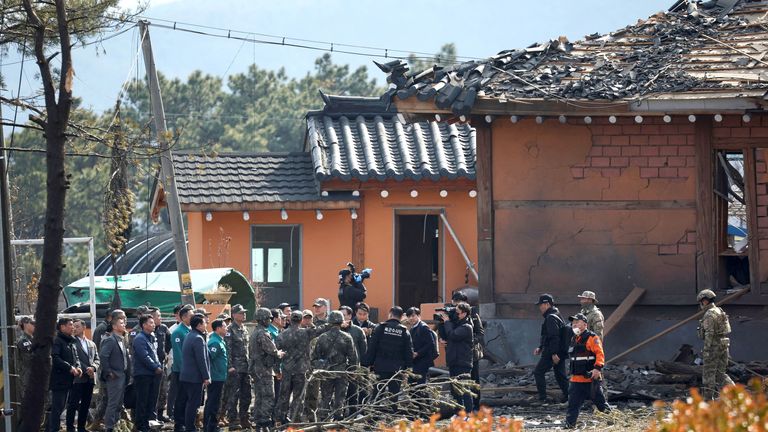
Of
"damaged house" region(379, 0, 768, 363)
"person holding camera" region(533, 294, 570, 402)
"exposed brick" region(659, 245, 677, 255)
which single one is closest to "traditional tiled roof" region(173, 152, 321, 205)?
"damaged house" region(379, 0, 768, 363)

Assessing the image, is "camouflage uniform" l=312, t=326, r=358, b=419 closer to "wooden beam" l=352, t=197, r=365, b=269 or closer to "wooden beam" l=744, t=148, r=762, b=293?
"wooden beam" l=744, t=148, r=762, b=293

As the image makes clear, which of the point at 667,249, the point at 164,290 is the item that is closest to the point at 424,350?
the point at 667,249

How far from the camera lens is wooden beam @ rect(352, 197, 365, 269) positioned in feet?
88.2

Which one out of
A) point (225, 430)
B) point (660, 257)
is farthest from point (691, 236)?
point (225, 430)

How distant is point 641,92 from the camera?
1862cm

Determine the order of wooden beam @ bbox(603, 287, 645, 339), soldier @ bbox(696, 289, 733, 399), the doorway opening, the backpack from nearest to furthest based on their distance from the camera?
soldier @ bbox(696, 289, 733, 399)
the backpack
wooden beam @ bbox(603, 287, 645, 339)
the doorway opening

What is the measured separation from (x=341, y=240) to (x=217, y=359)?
9935 mm

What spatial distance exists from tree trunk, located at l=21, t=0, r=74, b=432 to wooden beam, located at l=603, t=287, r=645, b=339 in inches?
355

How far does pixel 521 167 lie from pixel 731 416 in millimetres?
12870

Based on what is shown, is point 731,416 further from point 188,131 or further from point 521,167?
point 188,131

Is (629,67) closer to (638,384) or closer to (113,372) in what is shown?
(638,384)

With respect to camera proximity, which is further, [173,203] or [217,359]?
[173,203]

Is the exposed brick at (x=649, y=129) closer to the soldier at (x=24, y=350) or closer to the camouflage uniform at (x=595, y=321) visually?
the camouflage uniform at (x=595, y=321)

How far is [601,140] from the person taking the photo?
19891mm
